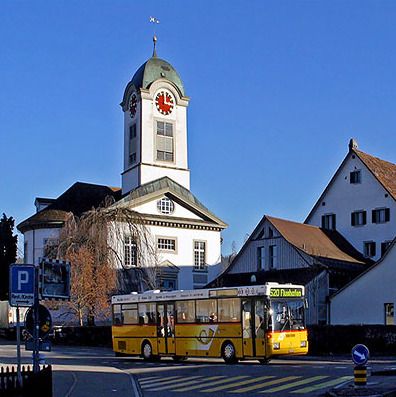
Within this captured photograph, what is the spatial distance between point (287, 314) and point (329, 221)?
29128 mm

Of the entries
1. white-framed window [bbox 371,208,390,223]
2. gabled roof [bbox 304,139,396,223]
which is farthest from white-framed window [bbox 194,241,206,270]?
white-framed window [bbox 371,208,390,223]

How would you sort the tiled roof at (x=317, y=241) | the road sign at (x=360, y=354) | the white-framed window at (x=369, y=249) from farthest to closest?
the white-framed window at (x=369, y=249), the tiled roof at (x=317, y=241), the road sign at (x=360, y=354)

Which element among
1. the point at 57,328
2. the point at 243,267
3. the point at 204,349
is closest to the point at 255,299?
the point at 204,349

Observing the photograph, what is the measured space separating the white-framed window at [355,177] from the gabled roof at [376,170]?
96 centimetres

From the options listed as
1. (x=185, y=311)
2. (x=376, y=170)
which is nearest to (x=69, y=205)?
(x=376, y=170)

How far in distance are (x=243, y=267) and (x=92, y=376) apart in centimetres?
2848

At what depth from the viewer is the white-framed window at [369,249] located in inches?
2246

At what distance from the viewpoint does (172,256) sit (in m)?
70.1

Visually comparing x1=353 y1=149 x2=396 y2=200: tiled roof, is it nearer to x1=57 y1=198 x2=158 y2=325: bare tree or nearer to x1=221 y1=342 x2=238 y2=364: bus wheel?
x1=57 y1=198 x2=158 y2=325: bare tree

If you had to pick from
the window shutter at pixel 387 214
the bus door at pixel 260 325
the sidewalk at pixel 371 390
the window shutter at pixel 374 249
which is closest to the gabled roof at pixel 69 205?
the window shutter at pixel 374 249

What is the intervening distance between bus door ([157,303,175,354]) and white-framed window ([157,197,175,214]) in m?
33.2

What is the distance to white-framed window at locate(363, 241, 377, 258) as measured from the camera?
57041mm

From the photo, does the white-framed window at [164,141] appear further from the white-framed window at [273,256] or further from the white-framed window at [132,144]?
the white-framed window at [273,256]

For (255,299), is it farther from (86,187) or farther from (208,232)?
(86,187)
